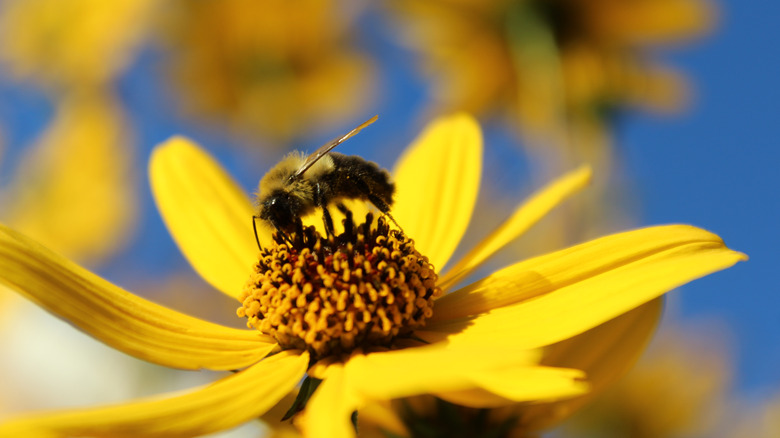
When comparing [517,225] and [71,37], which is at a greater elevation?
[71,37]

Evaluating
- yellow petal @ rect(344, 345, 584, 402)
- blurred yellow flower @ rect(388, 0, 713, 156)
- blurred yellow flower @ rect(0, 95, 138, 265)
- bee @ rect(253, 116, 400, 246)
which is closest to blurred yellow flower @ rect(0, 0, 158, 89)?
blurred yellow flower @ rect(0, 95, 138, 265)

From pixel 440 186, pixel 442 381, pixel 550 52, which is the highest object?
pixel 550 52

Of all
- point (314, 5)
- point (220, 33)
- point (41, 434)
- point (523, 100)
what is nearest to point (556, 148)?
point (523, 100)

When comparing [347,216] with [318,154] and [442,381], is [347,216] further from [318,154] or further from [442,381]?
[442,381]

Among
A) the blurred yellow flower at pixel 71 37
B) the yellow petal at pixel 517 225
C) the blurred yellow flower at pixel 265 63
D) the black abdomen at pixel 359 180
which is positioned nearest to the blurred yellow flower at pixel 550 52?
the blurred yellow flower at pixel 265 63

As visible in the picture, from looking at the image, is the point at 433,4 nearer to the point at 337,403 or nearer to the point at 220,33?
the point at 220,33

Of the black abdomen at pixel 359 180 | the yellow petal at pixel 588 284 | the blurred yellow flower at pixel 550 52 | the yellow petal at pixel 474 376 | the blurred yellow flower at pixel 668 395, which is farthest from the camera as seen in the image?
the blurred yellow flower at pixel 550 52

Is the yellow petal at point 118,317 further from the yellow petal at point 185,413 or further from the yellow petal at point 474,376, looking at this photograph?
the yellow petal at point 474,376

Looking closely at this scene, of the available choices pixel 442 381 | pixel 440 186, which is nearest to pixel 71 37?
pixel 440 186
